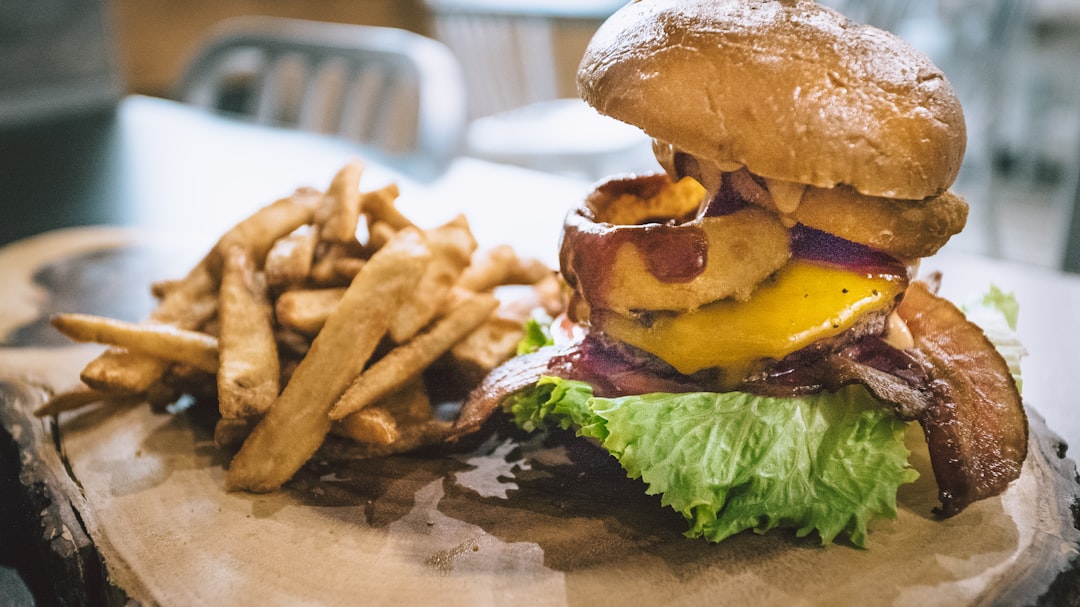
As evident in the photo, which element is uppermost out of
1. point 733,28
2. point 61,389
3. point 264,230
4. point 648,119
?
point 733,28

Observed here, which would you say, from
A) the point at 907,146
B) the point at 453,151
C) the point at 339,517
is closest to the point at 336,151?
the point at 453,151

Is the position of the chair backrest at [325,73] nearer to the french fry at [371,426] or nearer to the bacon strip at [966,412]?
the french fry at [371,426]

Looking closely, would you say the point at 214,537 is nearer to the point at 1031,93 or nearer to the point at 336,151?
the point at 336,151

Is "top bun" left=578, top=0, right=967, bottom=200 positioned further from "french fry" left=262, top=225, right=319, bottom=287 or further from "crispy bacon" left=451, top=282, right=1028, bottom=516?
"french fry" left=262, top=225, right=319, bottom=287

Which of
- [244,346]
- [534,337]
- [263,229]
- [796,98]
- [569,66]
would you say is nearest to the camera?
[796,98]

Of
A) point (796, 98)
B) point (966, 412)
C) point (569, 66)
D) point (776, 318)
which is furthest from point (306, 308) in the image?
point (569, 66)

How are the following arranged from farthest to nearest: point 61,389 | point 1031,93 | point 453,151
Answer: point 1031,93
point 453,151
point 61,389

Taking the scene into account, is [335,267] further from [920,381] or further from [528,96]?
[528,96]

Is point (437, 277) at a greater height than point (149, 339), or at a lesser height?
greater
